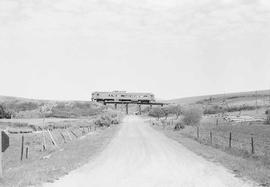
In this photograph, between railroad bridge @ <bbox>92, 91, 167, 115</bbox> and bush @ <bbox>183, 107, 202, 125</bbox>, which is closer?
bush @ <bbox>183, 107, 202, 125</bbox>

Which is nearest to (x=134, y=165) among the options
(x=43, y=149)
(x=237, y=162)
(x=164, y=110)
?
(x=237, y=162)

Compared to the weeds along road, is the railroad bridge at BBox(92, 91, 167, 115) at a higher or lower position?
higher

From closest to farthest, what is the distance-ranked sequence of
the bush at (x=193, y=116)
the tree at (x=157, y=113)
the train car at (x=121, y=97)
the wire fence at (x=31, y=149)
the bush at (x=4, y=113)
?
the wire fence at (x=31, y=149), the bush at (x=193, y=116), the bush at (x=4, y=113), the tree at (x=157, y=113), the train car at (x=121, y=97)

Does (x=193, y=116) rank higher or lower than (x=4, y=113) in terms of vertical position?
lower

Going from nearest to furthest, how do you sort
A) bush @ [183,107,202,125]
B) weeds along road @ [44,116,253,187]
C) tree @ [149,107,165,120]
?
weeds along road @ [44,116,253,187], bush @ [183,107,202,125], tree @ [149,107,165,120]

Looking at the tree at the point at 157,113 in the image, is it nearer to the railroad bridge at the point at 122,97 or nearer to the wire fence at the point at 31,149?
the railroad bridge at the point at 122,97

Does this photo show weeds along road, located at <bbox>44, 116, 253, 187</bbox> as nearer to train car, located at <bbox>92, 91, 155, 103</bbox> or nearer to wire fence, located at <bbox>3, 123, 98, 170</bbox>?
wire fence, located at <bbox>3, 123, 98, 170</bbox>

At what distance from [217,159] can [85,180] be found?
937 centimetres

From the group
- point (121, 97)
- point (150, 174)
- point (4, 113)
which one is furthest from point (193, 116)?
point (121, 97)

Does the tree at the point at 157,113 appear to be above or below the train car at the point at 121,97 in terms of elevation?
below

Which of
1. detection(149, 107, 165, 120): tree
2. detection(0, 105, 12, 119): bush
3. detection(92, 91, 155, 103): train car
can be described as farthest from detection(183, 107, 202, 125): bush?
detection(92, 91, 155, 103): train car

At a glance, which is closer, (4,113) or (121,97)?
(4,113)

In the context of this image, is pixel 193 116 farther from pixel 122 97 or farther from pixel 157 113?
pixel 122 97

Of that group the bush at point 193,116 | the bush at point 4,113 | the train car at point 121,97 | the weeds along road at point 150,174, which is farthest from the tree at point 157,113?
the weeds along road at point 150,174
